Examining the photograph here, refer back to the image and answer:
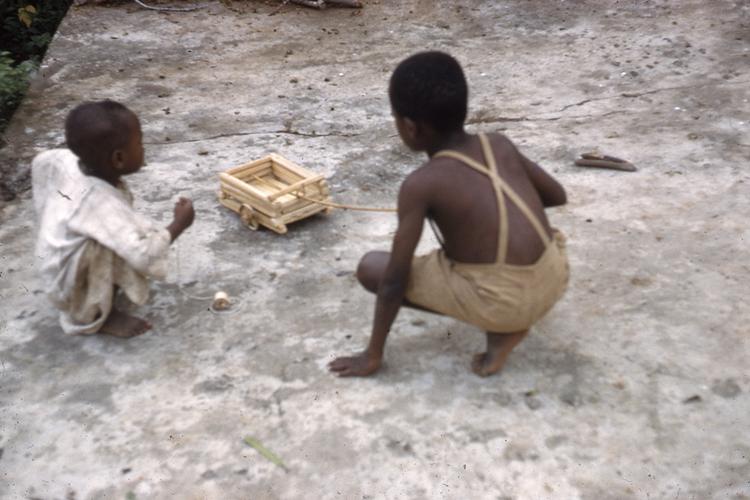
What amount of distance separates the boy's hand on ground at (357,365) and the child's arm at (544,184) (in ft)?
2.57

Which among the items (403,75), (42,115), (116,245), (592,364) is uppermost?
(403,75)

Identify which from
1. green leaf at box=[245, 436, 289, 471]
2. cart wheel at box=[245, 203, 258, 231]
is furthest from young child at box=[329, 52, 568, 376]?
cart wheel at box=[245, 203, 258, 231]

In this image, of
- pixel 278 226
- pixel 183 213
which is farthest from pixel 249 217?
pixel 183 213

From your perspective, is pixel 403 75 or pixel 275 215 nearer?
pixel 403 75

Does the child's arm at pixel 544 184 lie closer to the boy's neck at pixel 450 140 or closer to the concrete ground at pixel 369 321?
the boy's neck at pixel 450 140

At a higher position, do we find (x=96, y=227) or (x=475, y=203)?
(x=475, y=203)

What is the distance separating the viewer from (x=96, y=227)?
2877mm

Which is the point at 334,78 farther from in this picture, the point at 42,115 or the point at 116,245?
the point at 116,245

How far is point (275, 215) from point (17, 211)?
4.14 ft

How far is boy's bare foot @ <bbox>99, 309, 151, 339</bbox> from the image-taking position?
121 inches

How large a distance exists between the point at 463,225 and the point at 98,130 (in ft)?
4.21

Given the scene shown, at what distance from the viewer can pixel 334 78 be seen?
5438mm

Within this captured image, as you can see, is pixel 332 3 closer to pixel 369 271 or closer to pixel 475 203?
pixel 369 271

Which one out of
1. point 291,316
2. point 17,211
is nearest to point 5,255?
point 17,211
